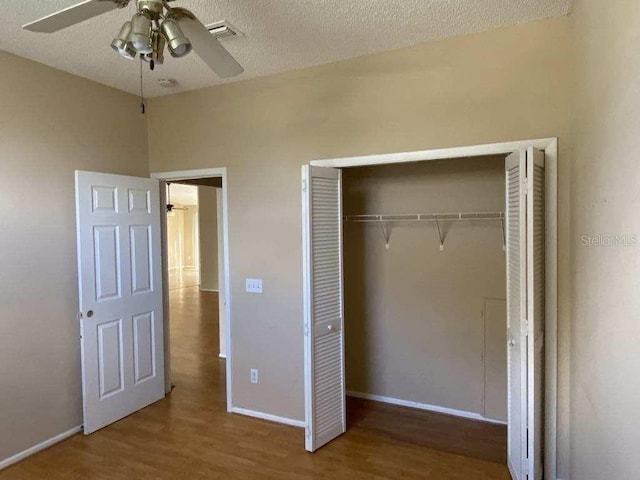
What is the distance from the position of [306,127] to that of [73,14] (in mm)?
1842

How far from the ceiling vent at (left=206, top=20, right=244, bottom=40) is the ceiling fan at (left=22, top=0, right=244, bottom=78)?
2.63 ft

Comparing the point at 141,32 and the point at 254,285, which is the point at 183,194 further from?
the point at 141,32

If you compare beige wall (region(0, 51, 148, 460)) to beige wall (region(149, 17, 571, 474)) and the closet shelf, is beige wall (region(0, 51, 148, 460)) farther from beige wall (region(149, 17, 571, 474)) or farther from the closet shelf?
the closet shelf

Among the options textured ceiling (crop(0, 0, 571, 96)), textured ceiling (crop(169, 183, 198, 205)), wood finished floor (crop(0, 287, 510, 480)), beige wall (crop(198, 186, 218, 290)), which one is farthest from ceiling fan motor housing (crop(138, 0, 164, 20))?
textured ceiling (crop(169, 183, 198, 205))

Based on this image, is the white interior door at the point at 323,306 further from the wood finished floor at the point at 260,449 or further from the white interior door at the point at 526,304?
the white interior door at the point at 526,304

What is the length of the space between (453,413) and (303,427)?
4.19 feet

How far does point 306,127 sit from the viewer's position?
3.21 m

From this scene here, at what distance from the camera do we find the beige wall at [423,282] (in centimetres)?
345

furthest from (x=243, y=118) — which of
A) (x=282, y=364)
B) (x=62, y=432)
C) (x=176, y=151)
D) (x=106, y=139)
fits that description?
(x=62, y=432)

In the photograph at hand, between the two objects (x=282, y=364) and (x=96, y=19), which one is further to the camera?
(x=282, y=364)

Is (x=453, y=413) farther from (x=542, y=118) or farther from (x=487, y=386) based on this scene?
(x=542, y=118)

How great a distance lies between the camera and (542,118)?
2.48 metres

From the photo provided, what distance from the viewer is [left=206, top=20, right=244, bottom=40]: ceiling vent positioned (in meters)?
2.45

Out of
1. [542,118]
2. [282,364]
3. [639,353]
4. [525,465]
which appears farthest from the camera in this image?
[282,364]
